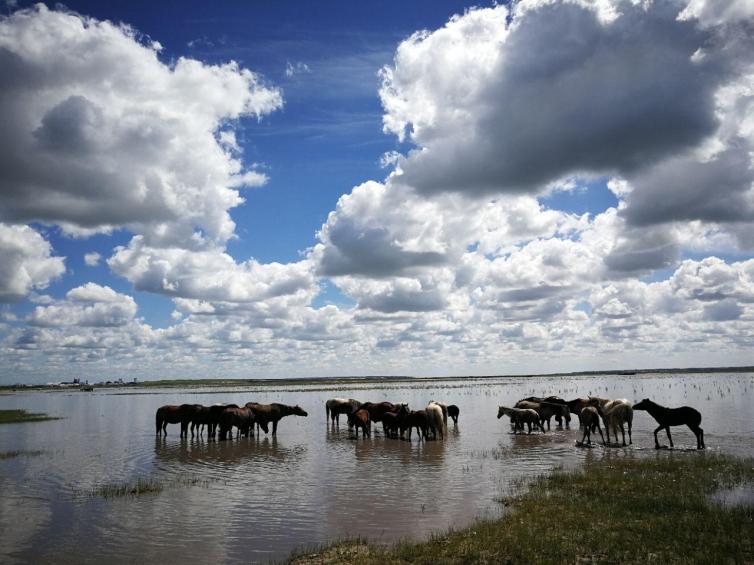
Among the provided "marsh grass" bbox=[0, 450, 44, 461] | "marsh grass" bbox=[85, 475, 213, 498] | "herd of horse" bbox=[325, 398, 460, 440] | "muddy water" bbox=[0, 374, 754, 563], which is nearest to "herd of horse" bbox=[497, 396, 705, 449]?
"muddy water" bbox=[0, 374, 754, 563]

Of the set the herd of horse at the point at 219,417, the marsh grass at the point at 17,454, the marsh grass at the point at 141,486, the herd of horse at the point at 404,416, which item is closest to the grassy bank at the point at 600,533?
the marsh grass at the point at 141,486

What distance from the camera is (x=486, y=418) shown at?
132ft

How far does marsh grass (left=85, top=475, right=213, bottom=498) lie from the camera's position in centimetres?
1641

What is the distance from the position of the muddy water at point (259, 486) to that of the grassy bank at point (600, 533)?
3.94ft

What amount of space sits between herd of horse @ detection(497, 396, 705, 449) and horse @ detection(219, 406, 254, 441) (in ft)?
52.7

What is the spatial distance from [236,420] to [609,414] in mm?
20449

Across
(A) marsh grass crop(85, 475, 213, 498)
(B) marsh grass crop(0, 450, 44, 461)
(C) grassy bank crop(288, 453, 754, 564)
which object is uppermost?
(C) grassy bank crop(288, 453, 754, 564)

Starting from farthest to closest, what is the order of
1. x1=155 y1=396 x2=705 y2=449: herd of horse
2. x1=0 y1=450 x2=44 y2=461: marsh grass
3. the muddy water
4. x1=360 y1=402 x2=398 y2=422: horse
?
x1=360 y1=402 x2=398 y2=422: horse, x1=155 y1=396 x2=705 y2=449: herd of horse, x1=0 y1=450 x2=44 y2=461: marsh grass, the muddy water

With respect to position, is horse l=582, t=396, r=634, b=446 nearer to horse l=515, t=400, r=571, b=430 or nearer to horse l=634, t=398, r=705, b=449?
horse l=634, t=398, r=705, b=449

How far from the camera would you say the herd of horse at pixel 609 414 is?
22.6 m

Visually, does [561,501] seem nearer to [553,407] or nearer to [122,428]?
[553,407]

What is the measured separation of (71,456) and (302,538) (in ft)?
59.8

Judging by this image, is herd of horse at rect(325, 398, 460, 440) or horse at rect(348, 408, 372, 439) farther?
horse at rect(348, 408, 372, 439)

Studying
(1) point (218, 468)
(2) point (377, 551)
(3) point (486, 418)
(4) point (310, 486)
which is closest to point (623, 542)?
(2) point (377, 551)
